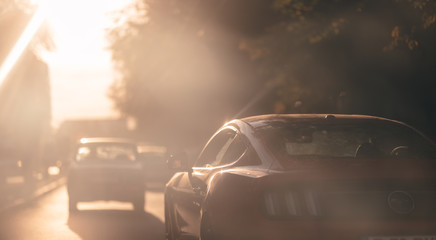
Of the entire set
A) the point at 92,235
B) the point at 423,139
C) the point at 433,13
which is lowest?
the point at 92,235

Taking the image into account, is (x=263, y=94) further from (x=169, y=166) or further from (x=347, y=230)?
(x=347, y=230)

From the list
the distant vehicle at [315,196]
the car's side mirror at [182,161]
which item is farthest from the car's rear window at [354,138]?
the car's side mirror at [182,161]

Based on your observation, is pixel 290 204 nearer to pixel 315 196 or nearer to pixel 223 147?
pixel 315 196

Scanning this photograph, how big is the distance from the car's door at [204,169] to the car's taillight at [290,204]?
1.14 m

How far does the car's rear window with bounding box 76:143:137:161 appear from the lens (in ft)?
62.2

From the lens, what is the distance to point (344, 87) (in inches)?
637

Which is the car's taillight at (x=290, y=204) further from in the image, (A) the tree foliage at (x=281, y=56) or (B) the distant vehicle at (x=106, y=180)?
(B) the distant vehicle at (x=106, y=180)

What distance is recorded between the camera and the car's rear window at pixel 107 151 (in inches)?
747

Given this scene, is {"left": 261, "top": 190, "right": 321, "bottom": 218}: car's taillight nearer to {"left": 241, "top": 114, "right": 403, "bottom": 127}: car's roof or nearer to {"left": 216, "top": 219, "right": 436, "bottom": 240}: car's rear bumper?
{"left": 216, "top": 219, "right": 436, "bottom": 240}: car's rear bumper

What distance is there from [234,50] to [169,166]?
65.1 ft

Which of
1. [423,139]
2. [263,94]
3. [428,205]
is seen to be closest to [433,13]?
[423,139]

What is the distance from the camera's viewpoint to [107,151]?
19.2m

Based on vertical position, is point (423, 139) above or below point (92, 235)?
above

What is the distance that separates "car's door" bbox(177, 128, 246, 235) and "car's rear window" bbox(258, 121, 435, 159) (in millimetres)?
465
